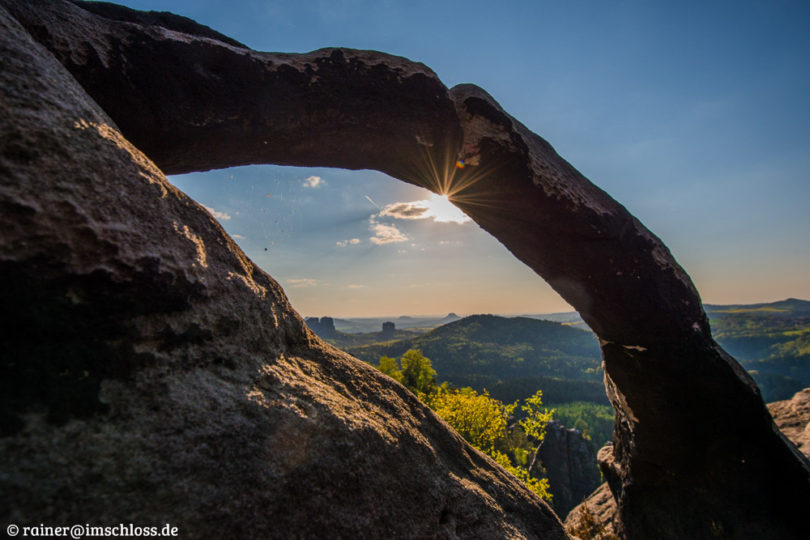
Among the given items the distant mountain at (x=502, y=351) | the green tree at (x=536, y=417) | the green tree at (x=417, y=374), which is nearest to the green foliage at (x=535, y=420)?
the green tree at (x=536, y=417)

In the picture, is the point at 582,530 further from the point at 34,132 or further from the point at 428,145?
the point at 34,132

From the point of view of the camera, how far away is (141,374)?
2.08 metres

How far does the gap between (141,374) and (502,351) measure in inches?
6423

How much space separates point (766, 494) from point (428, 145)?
1100 centimetres

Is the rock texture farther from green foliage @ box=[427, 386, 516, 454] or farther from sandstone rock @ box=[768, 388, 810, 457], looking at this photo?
green foliage @ box=[427, 386, 516, 454]

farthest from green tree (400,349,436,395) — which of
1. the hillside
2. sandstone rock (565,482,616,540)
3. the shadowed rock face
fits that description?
the hillside

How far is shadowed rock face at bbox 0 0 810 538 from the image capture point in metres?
4.45

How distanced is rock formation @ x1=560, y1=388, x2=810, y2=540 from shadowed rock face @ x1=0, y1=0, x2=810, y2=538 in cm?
129

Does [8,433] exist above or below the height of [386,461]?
above

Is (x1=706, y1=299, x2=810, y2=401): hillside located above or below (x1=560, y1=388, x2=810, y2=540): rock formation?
below

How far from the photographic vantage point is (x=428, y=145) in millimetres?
5953

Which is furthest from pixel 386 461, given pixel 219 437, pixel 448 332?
pixel 448 332

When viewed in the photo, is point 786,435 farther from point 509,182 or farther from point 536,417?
point 509,182

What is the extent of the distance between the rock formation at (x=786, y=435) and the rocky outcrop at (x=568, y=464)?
36.2m
